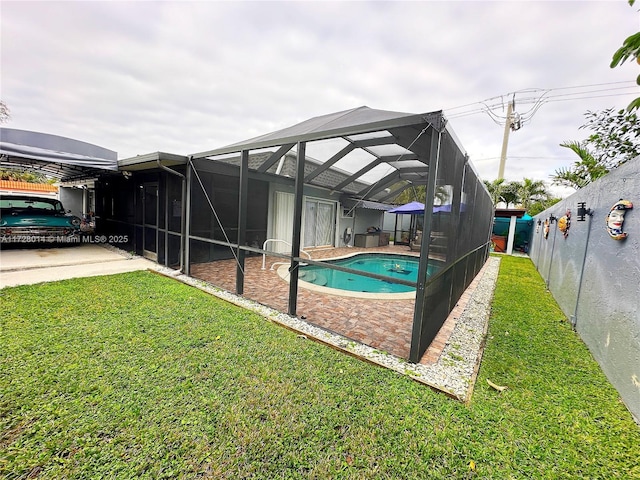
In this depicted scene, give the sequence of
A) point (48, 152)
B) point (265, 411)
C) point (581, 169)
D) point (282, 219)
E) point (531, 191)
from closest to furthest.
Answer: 1. point (265, 411)
2. point (48, 152)
3. point (581, 169)
4. point (282, 219)
5. point (531, 191)

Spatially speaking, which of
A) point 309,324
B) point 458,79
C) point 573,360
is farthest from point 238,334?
point 458,79

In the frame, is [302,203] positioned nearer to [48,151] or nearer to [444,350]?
[444,350]

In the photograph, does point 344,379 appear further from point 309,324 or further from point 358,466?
point 309,324

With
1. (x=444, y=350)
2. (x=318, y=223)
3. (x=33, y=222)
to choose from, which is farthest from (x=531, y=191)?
(x=33, y=222)

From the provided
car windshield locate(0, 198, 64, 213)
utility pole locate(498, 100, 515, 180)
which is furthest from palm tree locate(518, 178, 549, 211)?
car windshield locate(0, 198, 64, 213)

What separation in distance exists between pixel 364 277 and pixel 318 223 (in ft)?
16.4

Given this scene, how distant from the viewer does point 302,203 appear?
509 centimetres

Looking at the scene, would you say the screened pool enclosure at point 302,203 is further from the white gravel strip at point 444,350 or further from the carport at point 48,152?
the carport at point 48,152

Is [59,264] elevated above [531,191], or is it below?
below

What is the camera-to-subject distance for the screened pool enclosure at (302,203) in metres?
3.26

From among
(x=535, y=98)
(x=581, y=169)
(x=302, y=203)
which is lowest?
(x=302, y=203)

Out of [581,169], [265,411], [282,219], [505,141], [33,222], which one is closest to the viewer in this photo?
[265,411]

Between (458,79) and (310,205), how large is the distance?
323 inches

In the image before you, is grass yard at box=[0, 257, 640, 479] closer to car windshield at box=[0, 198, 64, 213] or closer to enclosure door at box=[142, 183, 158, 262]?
enclosure door at box=[142, 183, 158, 262]
